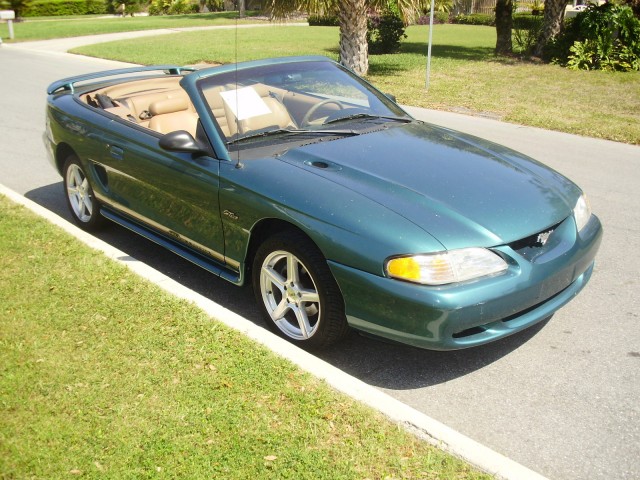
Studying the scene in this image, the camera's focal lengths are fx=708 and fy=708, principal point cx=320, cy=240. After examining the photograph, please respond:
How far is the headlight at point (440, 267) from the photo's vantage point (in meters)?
3.45

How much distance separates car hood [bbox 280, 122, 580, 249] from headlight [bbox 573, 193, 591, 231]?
0.06 meters

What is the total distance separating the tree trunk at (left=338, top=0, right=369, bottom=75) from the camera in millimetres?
15383

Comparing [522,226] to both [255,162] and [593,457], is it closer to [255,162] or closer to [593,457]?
[593,457]

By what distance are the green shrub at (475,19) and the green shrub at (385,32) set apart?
16.8 m

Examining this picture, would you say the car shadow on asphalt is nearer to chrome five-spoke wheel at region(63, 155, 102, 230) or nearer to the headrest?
chrome five-spoke wheel at region(63, 155, 102, 230)

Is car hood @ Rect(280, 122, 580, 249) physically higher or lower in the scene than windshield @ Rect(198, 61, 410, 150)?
lower

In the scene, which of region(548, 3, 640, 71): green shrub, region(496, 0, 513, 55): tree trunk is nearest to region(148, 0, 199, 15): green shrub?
region(496, 0, 513, 55): tree trunk

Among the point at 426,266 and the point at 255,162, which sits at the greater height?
the point at 255,162

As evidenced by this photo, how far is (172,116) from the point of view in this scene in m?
5.69

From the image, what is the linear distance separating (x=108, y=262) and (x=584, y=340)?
3.24 metres

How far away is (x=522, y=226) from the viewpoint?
12.3 ft

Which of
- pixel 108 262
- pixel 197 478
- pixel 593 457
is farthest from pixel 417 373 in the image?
pixel 108 262

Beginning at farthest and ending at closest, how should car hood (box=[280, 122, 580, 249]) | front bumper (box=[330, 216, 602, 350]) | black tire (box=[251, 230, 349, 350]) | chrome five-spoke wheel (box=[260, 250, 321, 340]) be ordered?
1. chrome five-spoke wheel (box=[260, 250, 321, 340])
2. black tire (box=[251, 230, 349, 350])
3. car hood (box=[280, 122, 580, 249])
4. front bumper (box=[330, 216, 602, 350])

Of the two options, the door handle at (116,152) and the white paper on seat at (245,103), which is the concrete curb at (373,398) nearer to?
the door handle at (116,152)
